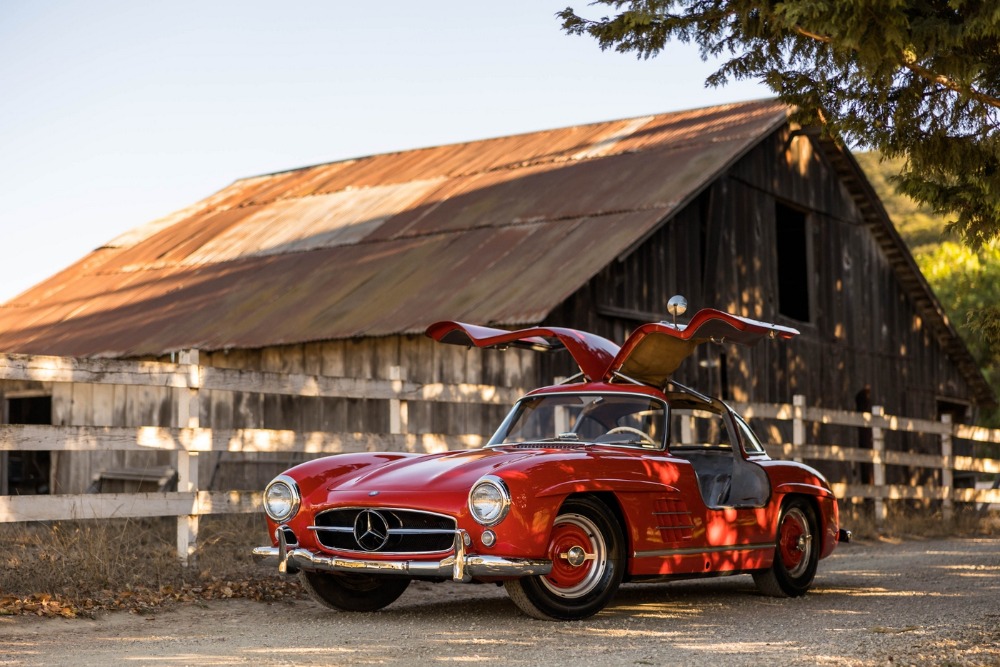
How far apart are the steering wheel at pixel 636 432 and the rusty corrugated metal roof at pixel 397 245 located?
218 inches

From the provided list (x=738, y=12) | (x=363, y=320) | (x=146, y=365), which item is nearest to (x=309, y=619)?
(x=146, y=365)

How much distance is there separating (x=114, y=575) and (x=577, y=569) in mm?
3375

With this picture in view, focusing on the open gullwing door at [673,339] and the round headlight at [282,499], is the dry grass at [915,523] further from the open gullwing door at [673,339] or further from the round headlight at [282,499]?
the round headlight at [282,499]

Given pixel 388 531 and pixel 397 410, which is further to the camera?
pixel 397 410

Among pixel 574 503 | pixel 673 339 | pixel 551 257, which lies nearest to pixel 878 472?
pixel 551 257

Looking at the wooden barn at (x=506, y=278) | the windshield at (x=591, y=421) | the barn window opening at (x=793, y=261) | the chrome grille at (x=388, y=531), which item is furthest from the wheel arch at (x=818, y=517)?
the barn window opening at (x=793, y=261)

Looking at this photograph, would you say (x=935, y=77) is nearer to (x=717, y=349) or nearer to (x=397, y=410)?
(x=397, y=410)

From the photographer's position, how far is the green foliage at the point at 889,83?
7906mm

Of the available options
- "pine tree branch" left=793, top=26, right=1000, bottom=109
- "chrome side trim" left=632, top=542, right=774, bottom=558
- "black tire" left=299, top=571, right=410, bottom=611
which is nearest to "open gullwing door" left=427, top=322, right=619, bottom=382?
"chrome side trim" left=632, top=542, right=774, bottom=558

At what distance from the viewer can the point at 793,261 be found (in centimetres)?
2253

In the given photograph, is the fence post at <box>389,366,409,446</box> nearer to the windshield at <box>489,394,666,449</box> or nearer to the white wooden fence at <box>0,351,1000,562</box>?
the white wooden fence at <box>0,351,1000,562</box>

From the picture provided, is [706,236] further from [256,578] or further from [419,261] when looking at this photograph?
[256,578]

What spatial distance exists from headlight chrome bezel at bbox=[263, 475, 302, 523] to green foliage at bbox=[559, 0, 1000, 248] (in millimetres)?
3545

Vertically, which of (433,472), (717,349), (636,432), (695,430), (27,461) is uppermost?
(717,349)
